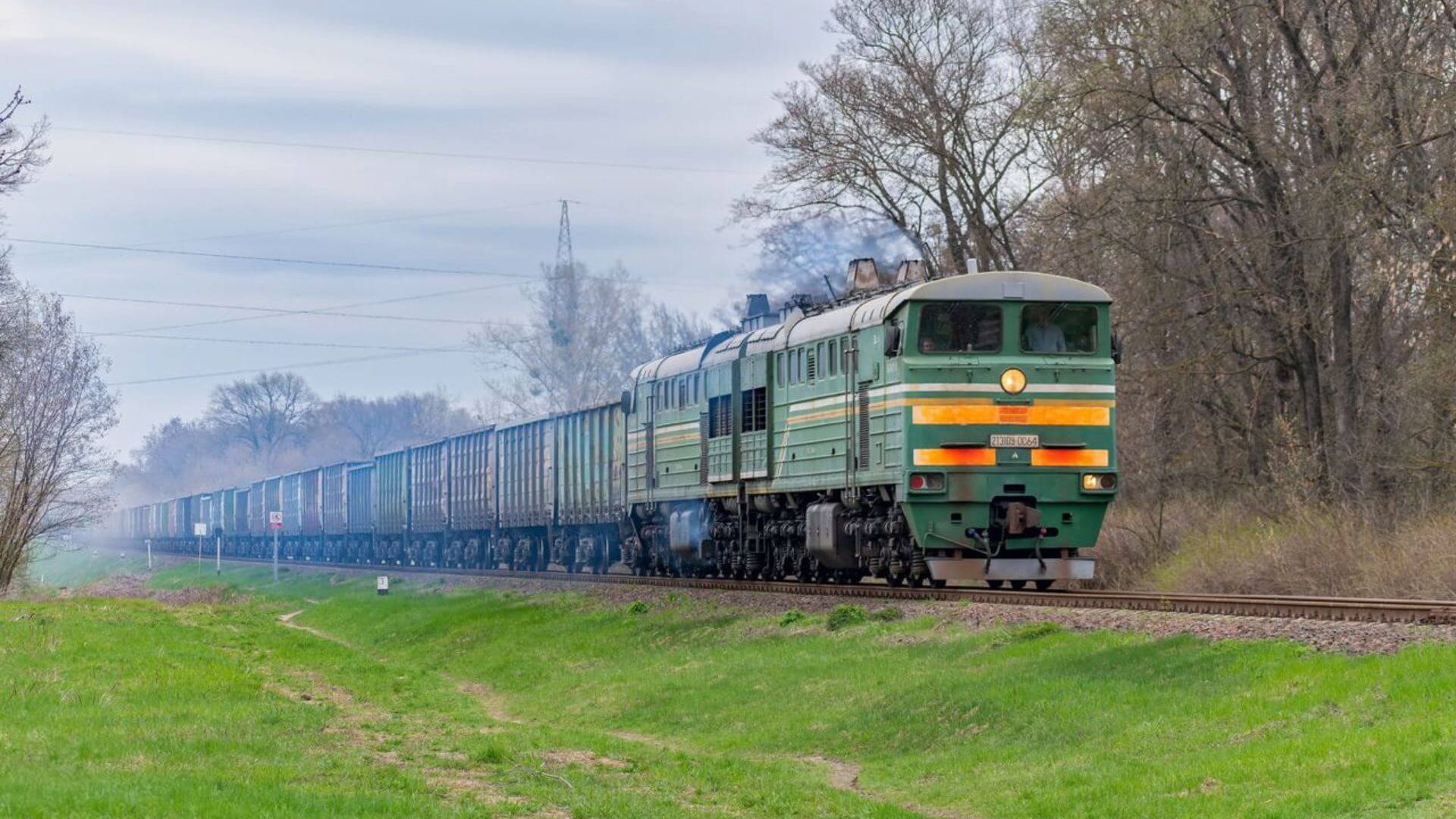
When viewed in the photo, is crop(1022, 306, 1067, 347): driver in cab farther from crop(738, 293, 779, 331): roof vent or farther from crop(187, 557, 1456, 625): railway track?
crop(738, 293, 779, 331): roof vent

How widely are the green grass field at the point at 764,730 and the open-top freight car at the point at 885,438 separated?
1.91 metres

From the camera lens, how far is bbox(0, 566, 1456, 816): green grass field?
40.7ft

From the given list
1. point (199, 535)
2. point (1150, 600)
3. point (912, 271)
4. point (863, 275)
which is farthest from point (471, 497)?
point (199, 535)

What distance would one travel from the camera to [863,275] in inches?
1152

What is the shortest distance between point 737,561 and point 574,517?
42.7ft

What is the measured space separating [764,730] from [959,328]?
6.93 meters

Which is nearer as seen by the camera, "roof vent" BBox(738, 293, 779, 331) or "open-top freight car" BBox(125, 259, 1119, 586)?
"open-top freight car" BBox(125, 259, 1119, 586)

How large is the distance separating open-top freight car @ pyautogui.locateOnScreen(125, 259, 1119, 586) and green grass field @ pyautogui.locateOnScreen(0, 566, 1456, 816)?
6.26 ft

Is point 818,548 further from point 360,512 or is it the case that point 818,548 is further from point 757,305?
point 360,512

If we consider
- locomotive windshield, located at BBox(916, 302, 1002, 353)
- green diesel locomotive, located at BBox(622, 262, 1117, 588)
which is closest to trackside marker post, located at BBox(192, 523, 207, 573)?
green diesel locomotive, located at BBox(622, 262, 1117, 588)

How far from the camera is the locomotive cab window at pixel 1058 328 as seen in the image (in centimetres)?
2388

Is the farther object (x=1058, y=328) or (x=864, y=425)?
(x=864, y=425)

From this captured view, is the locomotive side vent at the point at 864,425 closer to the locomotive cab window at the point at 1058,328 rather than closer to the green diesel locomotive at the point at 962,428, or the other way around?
the green diesel locomotive at the point at 962,428

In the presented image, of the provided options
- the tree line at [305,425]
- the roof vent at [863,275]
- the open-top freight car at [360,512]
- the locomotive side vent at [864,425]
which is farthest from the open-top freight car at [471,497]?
the tree line at [305,425]
